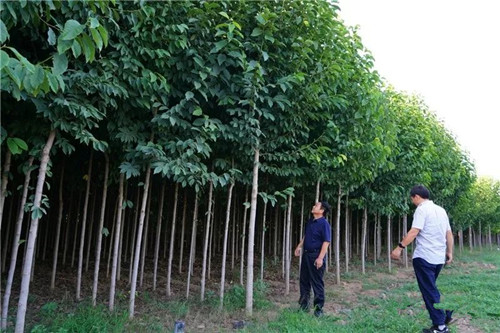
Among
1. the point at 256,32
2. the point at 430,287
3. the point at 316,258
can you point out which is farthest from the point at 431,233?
the point at 256,32

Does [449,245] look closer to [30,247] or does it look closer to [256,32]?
[256,32]

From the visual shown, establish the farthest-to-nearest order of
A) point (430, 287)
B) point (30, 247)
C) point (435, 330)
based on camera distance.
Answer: point (430, 287), point (435, 330), point (30, 247)

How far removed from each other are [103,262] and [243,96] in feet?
23.1

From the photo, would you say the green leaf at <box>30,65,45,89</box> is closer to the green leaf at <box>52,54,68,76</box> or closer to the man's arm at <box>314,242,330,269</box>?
the green leaf at <box>52,54,68,76</box>

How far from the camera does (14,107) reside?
3.92 metres

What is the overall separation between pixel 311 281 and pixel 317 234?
0.73 meters

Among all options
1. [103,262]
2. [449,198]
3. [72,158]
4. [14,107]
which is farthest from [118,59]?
[449,198]

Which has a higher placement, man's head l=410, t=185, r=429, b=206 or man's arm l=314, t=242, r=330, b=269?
man's head l=410, t=185, r=429, b=206

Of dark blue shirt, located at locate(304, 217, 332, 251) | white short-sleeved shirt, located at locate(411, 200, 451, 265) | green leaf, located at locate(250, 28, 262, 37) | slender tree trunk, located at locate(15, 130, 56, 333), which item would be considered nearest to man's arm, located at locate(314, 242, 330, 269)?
dark blue shirt, located at locate(304, 217, 332, 251)

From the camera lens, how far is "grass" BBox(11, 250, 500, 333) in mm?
4570

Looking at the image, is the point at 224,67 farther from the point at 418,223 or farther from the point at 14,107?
the point at 418,223

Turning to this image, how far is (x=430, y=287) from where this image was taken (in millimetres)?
4480

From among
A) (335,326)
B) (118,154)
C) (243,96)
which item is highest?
(243,96)

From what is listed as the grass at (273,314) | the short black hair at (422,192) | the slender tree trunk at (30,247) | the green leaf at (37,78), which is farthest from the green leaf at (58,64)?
the short black hair at (422,192)
